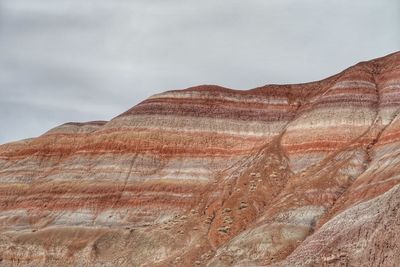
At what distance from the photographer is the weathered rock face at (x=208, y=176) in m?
60.7

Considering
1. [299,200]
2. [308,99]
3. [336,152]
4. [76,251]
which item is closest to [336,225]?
[299,200]

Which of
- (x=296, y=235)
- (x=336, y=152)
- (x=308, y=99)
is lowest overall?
(x=296, y=235)

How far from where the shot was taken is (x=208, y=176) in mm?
78500

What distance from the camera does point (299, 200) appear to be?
62.9m

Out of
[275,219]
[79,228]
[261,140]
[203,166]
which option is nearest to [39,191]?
[79,228]

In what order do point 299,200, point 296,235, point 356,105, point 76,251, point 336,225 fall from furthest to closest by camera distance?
point 356,105
point 76,251
point 299,200
point 296,235
point 336,225

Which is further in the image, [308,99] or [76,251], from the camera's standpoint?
[308,99]

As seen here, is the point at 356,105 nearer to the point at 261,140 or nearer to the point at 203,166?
the point at 261,140

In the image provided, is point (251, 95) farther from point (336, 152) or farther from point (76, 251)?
point (76, 251)

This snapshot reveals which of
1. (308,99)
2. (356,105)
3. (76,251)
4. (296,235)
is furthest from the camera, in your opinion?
(308,99)

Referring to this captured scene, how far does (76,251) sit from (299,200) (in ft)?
76.7

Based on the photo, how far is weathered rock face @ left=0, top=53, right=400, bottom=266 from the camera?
60688 millimetres

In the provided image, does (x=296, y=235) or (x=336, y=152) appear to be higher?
(x=336, y=152)

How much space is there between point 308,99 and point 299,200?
1094 inches
